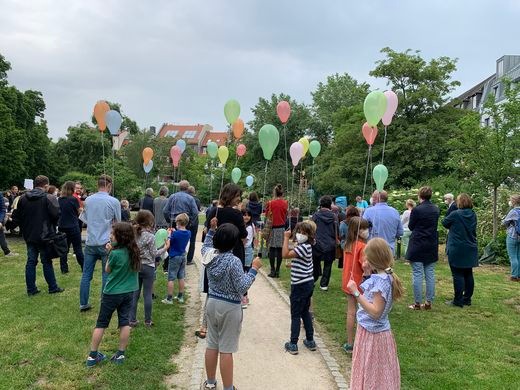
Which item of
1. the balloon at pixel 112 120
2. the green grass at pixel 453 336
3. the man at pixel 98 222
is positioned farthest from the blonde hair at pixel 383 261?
the balloon at pixel 112 120

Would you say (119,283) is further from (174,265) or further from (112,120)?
(112,120)

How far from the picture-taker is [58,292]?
6977 millimetres

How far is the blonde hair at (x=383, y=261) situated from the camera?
10.6 feet

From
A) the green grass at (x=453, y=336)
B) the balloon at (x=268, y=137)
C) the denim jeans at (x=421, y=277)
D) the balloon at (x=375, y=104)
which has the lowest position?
the green grass at (x=453, y=336)

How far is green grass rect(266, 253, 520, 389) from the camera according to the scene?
14.3 ft

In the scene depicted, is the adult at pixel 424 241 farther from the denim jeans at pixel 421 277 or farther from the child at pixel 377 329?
the child at pixel 377 329

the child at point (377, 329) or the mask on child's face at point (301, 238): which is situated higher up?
the mask on child's face at point (301, 238)

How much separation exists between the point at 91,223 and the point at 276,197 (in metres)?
3.95

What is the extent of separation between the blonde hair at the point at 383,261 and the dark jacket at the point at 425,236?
140 inches

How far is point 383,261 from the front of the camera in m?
3.25

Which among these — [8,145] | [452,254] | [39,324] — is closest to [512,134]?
[452,254]

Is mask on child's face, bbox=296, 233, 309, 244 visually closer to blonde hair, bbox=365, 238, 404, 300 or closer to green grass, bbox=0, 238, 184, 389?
blonde hair, bbox=365, 238, 404, 300

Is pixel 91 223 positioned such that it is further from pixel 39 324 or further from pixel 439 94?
pixel 439 94

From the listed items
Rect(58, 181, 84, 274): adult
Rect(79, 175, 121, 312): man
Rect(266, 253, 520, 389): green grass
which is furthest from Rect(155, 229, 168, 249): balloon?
Rect(58, 181, 84, 274): adult
